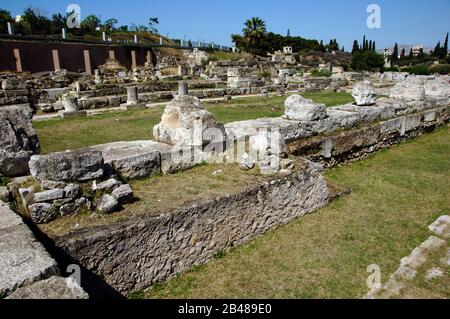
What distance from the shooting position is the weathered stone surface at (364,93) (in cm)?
907

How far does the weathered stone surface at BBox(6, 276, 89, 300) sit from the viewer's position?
7.66 ft

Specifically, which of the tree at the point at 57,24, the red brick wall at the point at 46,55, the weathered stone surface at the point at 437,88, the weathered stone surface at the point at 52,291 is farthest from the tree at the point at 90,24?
the weathered stone surface at the point at 52,291

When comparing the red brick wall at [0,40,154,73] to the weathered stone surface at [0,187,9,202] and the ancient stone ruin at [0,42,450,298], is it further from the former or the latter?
the weathered stone surface at [0,187,9,202]

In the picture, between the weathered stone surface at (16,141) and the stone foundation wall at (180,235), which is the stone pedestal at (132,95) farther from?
the stone foundation wall at (180,235)

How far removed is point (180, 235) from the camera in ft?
12.6

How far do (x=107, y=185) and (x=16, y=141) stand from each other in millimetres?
1294

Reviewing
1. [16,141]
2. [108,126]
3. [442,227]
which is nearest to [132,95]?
[108,126]

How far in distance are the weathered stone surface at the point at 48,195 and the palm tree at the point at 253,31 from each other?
59.7m

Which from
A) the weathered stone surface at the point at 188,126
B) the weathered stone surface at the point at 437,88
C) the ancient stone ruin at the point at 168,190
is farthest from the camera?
the weathered stone surface at the point at 437,88

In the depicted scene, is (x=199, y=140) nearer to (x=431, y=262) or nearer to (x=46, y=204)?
(x=46, y=204)

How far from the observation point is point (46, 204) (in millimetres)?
3549

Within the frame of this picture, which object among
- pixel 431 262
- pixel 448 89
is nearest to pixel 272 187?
pixel 431 262

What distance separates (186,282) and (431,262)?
281 centimetres

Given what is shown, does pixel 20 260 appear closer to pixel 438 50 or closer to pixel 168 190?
pixel 168 190
